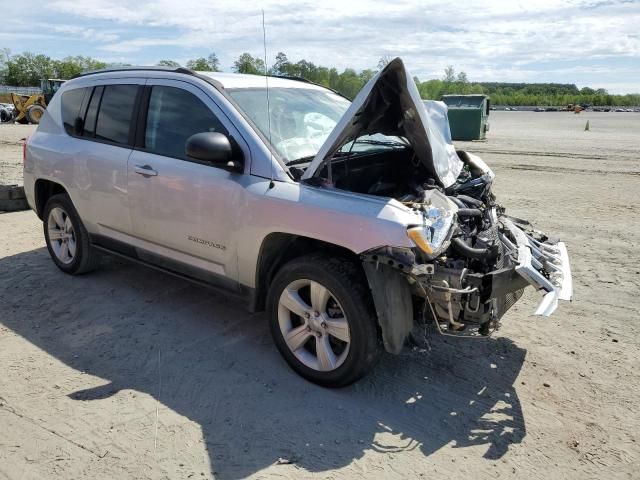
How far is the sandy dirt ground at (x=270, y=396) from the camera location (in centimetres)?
291

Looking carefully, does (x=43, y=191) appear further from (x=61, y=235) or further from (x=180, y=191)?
(x=180, y=191)

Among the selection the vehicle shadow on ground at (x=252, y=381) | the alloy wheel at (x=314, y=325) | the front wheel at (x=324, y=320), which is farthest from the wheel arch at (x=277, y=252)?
the vehicle shadow on ground at (x=252, y=381)

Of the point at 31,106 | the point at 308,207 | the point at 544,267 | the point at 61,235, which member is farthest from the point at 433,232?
the point at 31,106

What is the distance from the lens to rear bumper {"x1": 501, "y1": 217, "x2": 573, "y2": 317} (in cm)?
321

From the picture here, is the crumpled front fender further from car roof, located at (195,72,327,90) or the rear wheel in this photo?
the rear wheel

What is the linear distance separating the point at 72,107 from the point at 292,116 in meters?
2.41

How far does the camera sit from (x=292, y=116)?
425 centimetres

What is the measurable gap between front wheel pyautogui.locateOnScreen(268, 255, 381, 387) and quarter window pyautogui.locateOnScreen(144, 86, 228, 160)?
4.06ft

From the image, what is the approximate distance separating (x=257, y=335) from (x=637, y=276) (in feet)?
12.6

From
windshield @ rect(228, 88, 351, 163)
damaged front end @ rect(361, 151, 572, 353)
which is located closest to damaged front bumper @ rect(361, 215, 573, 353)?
damaged front end @ rect(361, 151, 572, 353)

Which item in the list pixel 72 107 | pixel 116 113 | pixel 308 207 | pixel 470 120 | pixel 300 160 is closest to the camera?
pixel 308 207

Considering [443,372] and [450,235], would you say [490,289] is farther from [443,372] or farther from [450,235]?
[443,372]

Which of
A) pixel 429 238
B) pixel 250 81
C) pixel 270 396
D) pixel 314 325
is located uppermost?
pixel 250 81

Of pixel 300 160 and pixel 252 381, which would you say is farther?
A: pixel 300 160
